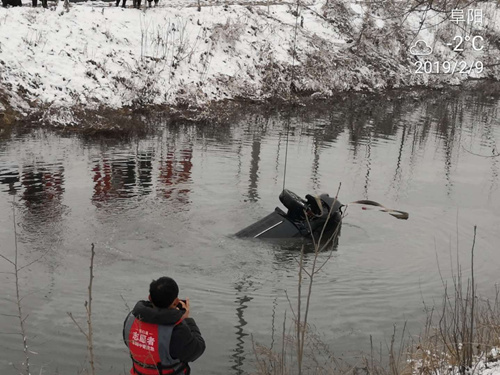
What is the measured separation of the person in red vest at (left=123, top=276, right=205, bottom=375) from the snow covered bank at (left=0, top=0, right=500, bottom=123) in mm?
14491

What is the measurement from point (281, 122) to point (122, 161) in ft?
25.6

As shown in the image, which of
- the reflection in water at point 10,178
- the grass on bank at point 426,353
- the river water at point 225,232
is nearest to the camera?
the grass on bank at point 426,353

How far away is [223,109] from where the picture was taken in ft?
78.5

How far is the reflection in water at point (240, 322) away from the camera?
23.1 feet

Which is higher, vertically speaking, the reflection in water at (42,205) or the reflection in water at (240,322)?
the reflection in water at (42,205)

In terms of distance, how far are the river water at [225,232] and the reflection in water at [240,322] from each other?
0.08ft

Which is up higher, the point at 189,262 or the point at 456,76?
the point at 456,76

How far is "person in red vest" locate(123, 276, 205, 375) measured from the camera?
486cm

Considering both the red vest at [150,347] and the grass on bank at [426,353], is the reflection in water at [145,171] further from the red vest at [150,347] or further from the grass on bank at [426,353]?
the red vest at [150,347]

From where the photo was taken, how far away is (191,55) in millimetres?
26062

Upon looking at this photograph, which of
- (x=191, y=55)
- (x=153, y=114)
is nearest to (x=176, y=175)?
(x=153, y=114)

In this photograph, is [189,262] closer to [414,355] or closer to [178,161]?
[414,355]

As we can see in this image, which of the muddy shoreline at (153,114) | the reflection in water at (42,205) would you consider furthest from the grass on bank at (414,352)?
the muddy shoreline at (153,114)

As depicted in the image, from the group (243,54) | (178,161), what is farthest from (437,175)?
(243,54)
